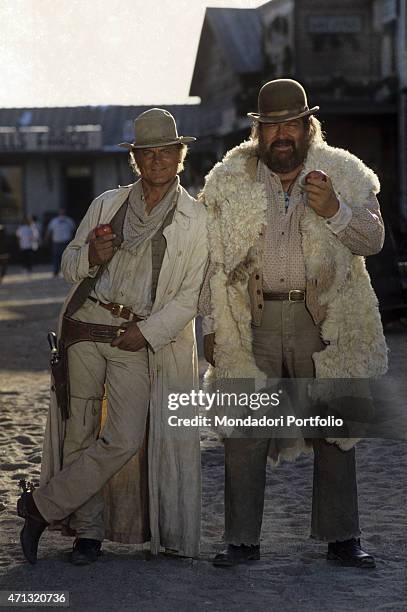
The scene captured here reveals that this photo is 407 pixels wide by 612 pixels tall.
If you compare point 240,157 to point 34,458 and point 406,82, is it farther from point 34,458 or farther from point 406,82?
point 406,82

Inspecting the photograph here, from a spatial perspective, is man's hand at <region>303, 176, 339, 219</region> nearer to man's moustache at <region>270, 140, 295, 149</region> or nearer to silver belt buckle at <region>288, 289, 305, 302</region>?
man's moustache at <region>270, 140, 295, 149</region>

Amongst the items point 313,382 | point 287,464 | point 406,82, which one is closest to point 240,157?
point 313,382

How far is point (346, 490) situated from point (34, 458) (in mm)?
2859

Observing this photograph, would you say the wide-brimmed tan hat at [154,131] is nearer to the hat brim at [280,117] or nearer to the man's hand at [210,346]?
the hat brim at [280,117]

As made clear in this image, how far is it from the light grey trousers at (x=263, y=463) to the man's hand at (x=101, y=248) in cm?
68

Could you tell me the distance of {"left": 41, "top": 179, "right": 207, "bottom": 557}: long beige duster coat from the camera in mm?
5453

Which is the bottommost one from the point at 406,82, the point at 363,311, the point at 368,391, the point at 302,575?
the point at 302,575

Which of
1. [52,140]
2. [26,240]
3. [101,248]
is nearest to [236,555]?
[101,248]

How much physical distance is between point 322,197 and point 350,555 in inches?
58.0

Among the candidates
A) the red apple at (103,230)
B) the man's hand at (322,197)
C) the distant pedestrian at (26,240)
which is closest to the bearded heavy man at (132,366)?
the red apple at (103,230)

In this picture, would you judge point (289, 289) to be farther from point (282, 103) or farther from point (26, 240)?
point (26, 240)

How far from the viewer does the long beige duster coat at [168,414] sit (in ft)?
17.9

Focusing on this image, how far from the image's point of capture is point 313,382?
18.0ft

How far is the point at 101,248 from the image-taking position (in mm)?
5391
